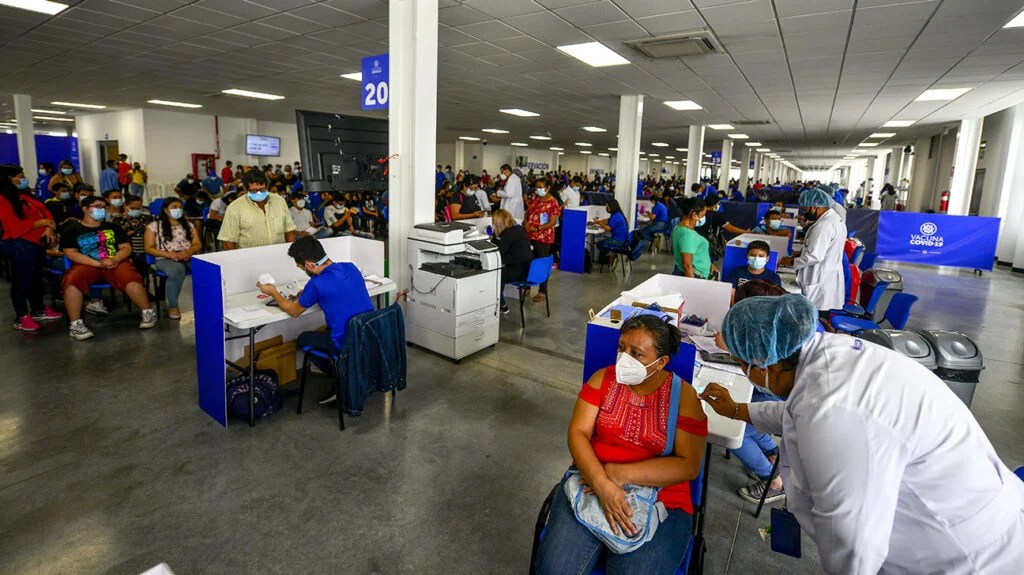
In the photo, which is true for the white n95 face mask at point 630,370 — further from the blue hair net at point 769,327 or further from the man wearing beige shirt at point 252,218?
the man wearing beige shirt at point 252,218

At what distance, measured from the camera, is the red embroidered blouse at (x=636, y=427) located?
186cm

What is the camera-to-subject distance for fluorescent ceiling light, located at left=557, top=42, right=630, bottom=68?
5836 millimetres

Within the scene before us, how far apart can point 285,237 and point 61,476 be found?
250 cm

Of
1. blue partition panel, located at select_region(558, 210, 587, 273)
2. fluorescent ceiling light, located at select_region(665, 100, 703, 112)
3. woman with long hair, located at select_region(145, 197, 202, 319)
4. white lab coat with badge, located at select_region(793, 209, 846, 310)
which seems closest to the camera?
white lab coat with badge, located at select_region(793, 209, 846, 310)

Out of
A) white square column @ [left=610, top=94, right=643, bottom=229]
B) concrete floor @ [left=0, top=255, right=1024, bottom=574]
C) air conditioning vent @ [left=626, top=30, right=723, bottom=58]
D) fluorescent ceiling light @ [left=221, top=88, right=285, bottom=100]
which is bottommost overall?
concrete floor @ [left=0, top=255, right=1024, bottom=574]

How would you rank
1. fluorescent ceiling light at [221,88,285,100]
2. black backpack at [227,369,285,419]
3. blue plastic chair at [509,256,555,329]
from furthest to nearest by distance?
fluorescent ceiling light at [221,88,285,100]
blue plastic chair at [509,256,555,329]
black backpack at [227,369,285,419]

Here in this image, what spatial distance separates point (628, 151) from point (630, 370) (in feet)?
26.9

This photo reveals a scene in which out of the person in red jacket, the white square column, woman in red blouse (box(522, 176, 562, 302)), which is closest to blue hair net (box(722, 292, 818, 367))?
woman in red blouse (box(522, 176, 562, 302))

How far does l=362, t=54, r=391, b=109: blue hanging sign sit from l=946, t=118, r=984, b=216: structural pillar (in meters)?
12.3

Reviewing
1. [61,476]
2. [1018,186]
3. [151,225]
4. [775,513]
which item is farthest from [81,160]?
[1018,186]

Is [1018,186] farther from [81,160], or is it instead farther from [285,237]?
[81,160]

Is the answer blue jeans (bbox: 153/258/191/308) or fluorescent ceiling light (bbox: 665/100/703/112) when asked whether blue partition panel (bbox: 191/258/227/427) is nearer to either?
blue jeans (bbox: 153/258/191/308)

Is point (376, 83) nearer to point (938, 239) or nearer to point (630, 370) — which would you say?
point (630, 370)

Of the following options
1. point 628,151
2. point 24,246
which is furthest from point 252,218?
point 628,151
